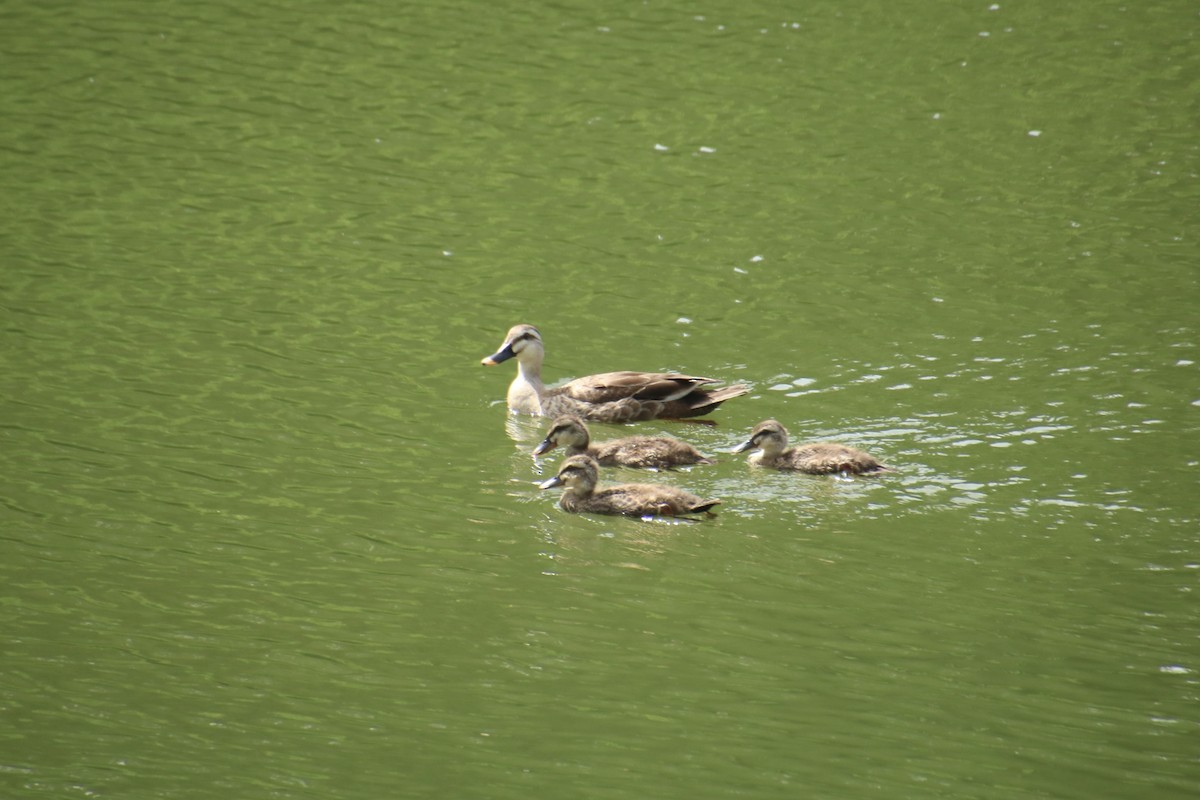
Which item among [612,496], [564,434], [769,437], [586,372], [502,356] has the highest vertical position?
[586,372]

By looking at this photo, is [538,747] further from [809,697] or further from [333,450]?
[333,450]

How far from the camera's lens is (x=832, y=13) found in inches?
→ 826

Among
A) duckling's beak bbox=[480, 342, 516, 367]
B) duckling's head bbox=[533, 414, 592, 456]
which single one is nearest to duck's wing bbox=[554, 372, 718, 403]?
duckling's beak bbox=[480, 342, 516, 367]

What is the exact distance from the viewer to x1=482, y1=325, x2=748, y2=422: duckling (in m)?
11.5

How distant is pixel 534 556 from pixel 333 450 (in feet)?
6.68

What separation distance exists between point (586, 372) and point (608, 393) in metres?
0.97

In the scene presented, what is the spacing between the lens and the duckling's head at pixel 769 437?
10281 millimetres

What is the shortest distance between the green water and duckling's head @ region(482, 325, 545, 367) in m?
0.34

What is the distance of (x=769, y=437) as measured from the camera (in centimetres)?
1030

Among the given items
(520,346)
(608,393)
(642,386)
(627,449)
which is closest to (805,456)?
(627,449)

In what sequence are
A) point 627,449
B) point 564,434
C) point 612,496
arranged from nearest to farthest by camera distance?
point 612,496, point 564,434, point 627,449

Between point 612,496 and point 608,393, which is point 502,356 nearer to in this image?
point 608,393

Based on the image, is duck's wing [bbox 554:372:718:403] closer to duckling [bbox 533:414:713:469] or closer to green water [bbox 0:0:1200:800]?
green water [bbox 0:0:1200:800]

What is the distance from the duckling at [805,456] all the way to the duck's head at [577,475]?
1.23m
